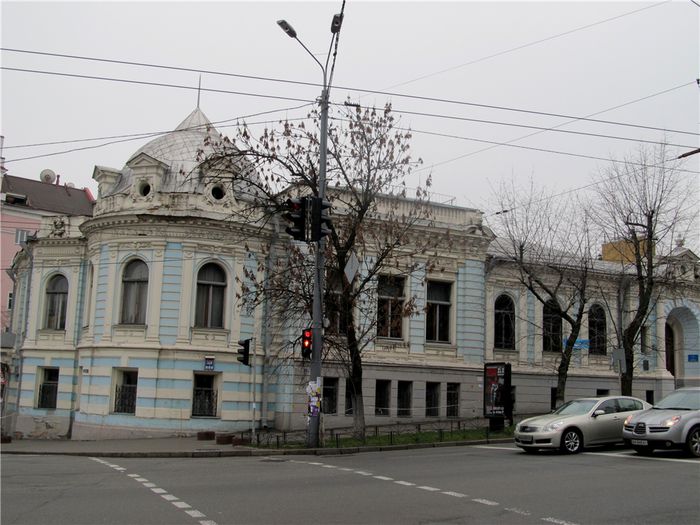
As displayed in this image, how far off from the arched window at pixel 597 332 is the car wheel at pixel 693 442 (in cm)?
2157

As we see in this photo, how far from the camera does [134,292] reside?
29.3m

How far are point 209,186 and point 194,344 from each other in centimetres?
636

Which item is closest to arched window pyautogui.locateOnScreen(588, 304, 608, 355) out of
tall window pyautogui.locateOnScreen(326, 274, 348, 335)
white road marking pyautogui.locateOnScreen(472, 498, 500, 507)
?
tall window pyautogui.locateOnScreen(326, 274, 348, 335)

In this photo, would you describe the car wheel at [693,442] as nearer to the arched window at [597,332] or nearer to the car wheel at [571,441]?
the car wheel at [571,441]

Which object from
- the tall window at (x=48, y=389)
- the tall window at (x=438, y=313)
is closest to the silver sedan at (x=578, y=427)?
the tall window at (x=438, y=313)

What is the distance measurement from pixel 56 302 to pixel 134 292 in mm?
6009

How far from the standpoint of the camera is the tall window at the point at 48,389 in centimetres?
3186

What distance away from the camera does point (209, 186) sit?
1151 inches

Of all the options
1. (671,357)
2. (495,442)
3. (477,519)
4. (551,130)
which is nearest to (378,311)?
(495,442)

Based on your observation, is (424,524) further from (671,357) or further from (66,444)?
(671,357)

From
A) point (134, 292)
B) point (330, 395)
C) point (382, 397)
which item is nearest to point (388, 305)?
point (330, 395)

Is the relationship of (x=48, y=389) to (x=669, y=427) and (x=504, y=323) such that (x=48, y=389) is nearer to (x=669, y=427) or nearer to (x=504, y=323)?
(x=504, y=323)

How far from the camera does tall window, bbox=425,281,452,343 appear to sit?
3319 cm

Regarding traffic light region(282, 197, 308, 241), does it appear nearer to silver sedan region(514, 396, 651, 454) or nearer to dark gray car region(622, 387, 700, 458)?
silver sedan region(514, 396, 651, 454)
